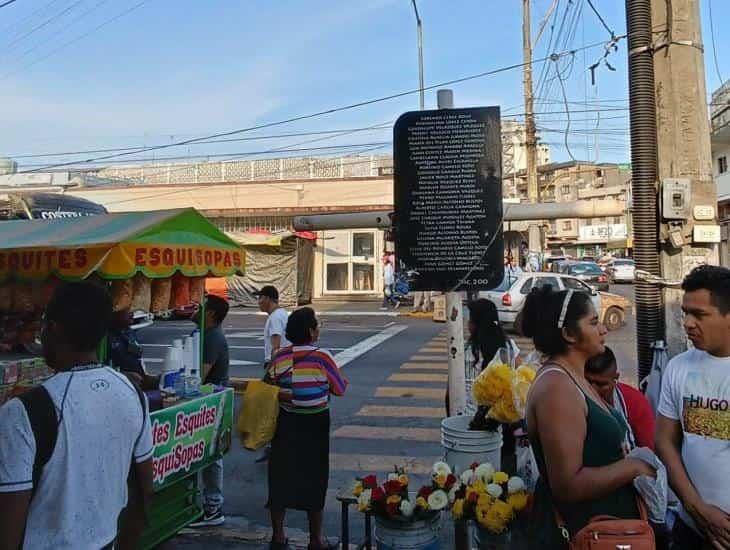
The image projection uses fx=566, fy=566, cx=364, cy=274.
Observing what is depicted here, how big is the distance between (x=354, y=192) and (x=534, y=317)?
21656 mm

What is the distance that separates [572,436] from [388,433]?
5211mm

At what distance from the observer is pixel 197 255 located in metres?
4.39

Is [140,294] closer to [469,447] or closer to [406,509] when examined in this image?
[406,509]

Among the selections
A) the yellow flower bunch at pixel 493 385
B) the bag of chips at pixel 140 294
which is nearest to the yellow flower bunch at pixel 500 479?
the yellow flower bunch at pixel 493 385

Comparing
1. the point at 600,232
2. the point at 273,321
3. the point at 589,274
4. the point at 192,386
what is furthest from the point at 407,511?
the point at 600,232

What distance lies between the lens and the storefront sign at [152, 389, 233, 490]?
3.74 m

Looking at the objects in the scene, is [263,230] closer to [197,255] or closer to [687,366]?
[197,255]

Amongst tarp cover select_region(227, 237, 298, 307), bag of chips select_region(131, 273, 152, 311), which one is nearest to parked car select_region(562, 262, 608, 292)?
tarp cover select_region(227, 237, 298, 307)

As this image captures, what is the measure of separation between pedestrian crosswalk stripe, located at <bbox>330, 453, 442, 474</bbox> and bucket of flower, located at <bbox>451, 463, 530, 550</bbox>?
2.77m

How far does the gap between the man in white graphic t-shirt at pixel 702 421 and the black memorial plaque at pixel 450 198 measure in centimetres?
172

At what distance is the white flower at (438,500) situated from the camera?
298 centimetres

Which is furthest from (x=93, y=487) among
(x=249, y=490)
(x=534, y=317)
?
(x=249, y=490)

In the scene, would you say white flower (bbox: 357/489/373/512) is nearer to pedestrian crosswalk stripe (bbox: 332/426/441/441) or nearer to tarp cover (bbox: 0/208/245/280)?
tarp cover (bbox: 0/208/245/280)

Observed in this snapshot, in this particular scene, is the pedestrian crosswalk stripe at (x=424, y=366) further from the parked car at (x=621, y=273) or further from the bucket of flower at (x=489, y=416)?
the parked car at (x=621, y=273)
